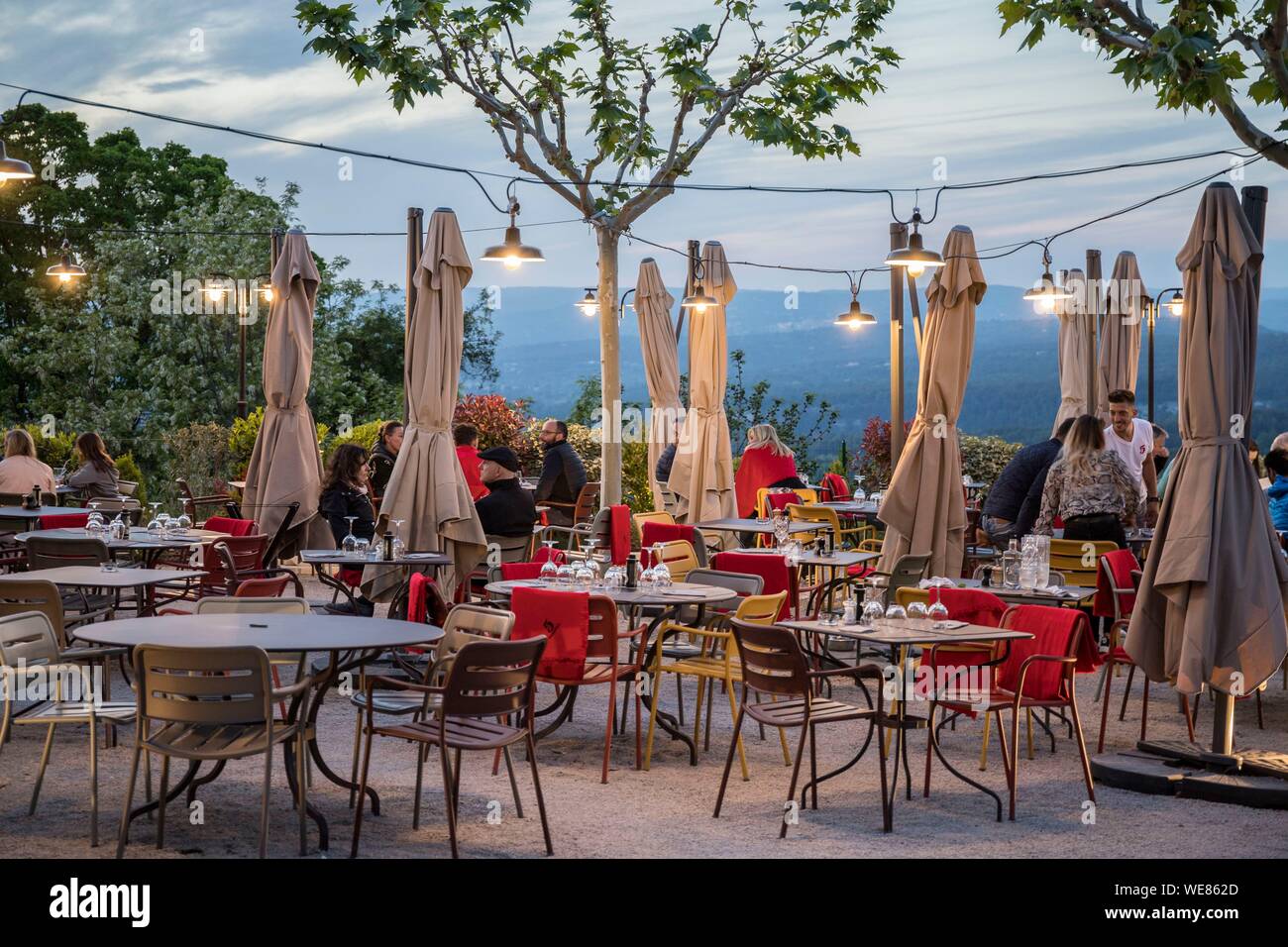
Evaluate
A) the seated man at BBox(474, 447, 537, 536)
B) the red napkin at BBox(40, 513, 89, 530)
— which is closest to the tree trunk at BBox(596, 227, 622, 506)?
the seated man at BBox(474, 447, 537, 536)

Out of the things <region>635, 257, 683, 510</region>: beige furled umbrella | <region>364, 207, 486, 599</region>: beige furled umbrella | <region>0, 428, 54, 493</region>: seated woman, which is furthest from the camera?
<region>635, 257, 683, 510</region>: beige furled umbrella

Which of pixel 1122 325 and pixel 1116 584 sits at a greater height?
pixel 1122 325

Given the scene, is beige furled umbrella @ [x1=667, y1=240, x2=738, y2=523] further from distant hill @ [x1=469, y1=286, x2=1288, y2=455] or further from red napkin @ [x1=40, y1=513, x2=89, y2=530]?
distant hill @ [x1=469, y1=286, x2=1288, y2=455]

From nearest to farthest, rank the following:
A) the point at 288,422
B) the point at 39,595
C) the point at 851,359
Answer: the point at 39,595, the point at 288,422, the point at 851,359

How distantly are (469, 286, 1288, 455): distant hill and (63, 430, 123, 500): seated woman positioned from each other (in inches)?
1375

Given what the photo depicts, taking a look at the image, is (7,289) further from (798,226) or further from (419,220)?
(419,220)

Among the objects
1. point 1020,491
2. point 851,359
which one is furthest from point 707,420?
point 851,359

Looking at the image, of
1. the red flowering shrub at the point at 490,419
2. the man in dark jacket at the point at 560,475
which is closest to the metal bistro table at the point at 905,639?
the man in dark jacket at the point at 560,475

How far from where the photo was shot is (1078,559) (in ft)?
30.0

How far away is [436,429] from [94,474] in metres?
4.25

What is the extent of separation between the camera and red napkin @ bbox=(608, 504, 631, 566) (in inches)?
436

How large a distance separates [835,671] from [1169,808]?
1.83 meters

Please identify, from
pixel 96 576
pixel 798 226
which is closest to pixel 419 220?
pixel 96 576

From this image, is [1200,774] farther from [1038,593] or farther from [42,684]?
[42,684]
